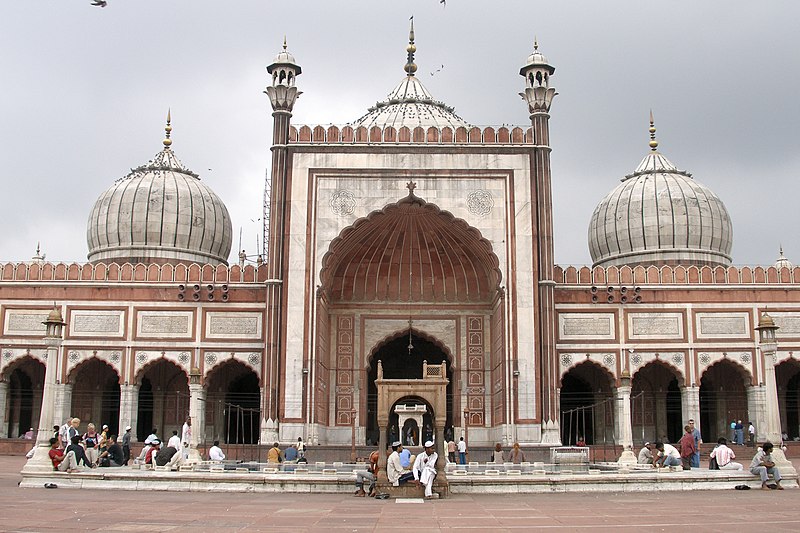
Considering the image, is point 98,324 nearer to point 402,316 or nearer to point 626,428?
point 402,316

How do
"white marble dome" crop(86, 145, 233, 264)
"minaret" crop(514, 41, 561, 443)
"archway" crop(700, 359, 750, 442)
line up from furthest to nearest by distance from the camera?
"white marble dome" crop(86, 145, 233, 264) < "archway" crop(700, 359, 750, 442) < "minaret" crop(514, 41, 561, 443)

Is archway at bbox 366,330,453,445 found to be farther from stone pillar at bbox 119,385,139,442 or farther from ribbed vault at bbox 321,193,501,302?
stone pillar at bbox 119,385,139,442

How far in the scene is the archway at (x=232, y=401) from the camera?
2317 centimetres

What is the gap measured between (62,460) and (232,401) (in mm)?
11256

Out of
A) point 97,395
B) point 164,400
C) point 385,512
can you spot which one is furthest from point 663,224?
point 385,512

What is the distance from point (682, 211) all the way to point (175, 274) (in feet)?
47.3

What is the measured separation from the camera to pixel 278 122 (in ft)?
71.5

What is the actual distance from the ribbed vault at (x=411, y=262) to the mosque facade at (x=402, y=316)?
53mm

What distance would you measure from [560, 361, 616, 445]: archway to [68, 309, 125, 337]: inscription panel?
442 inches

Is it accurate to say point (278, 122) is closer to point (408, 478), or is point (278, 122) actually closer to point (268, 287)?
point (268, 287)

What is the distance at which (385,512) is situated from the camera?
9.23m

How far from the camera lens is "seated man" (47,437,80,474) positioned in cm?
1288

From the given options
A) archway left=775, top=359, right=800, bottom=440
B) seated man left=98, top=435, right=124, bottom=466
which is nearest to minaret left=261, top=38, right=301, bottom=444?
seated man left=98, top=435, right=124, bottom=466

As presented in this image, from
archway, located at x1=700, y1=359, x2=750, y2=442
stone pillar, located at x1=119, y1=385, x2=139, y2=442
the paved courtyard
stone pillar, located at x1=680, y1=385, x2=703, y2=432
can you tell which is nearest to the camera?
the paved courtyard
